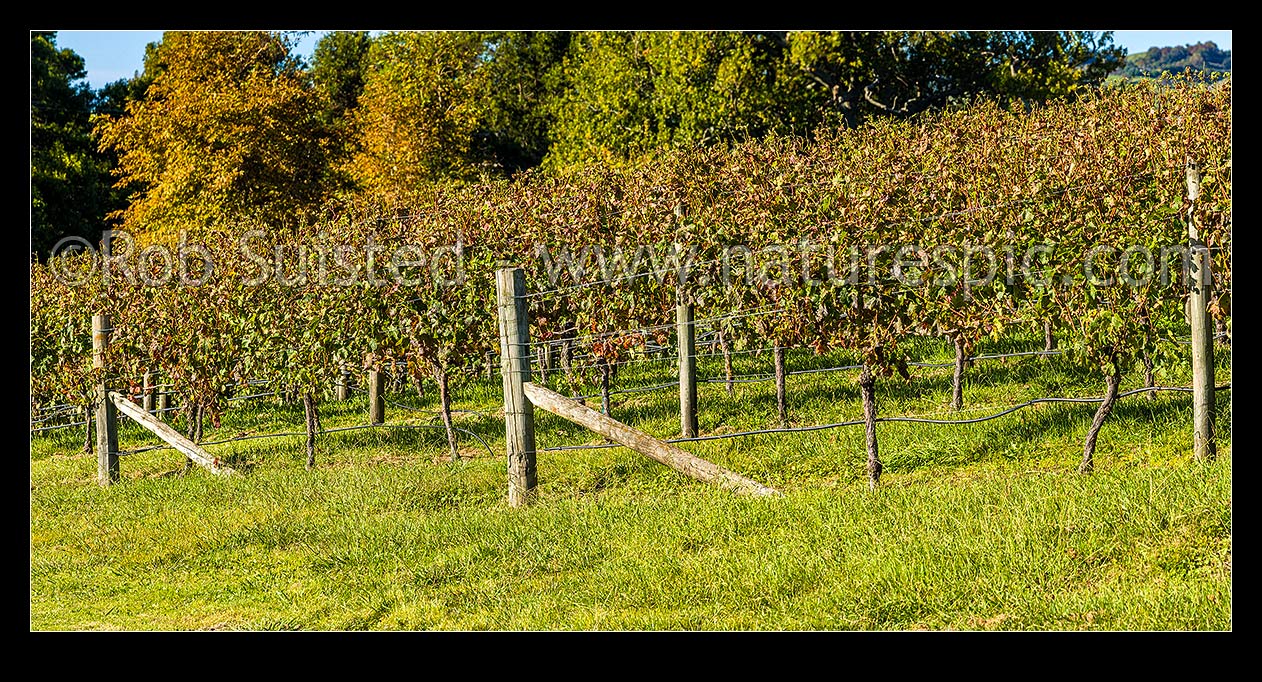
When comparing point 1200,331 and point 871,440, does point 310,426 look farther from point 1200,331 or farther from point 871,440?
point 1200,331

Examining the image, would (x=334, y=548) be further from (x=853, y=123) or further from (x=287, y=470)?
(x=853, y=123)

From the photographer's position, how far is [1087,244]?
21.0 feet

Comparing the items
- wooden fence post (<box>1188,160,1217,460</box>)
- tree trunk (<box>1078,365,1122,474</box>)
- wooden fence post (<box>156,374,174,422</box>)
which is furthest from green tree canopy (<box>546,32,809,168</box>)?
wooden fence post (<box>1188,160,1217,460</box>)

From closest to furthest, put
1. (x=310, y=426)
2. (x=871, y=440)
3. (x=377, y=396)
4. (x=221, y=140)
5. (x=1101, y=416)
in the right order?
1. (x=1101, y=416)
2. (x=871, y=440)
3. (x=310, y=426)
4. (x=377, y=396)
5. (x=221, y=140)

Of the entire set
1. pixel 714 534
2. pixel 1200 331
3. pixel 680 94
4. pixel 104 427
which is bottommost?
pixel 714 534

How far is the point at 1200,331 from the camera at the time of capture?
6.13m

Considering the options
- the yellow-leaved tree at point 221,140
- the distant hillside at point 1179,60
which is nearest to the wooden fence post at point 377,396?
the distant hillside at point 1179,60

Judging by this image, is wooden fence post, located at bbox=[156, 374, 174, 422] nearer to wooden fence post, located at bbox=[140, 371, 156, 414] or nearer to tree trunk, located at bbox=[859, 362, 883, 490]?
wooden fence post, located at bbox=[140, 371, 156, 414]

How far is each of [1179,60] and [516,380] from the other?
6171 cm

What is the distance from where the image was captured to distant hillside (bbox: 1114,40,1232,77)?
38.0 feet

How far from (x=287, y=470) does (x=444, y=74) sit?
1649 cm

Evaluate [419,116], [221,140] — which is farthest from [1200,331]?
[221,140]

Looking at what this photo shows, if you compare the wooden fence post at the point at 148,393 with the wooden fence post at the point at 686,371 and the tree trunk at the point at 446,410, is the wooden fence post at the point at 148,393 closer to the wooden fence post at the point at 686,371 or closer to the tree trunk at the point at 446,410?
the tree trunk at the point at 446,410

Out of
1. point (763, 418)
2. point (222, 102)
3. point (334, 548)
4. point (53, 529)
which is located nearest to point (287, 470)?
point (53, 529)
